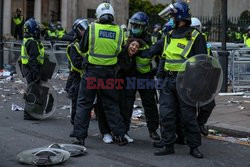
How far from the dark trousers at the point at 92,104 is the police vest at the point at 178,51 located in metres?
0.97

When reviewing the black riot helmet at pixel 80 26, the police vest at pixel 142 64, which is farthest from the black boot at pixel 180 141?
the black riot helmet at pixel 80 26

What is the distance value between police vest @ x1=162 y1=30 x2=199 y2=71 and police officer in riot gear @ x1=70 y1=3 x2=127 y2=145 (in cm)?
88

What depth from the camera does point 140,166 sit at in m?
6.42

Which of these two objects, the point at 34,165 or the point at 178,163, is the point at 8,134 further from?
the point at 178,163

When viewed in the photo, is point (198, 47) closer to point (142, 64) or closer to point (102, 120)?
point (142, 64)

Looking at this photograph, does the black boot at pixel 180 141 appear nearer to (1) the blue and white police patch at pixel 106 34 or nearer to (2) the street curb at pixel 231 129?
(2) the street curb at pixel 231 129

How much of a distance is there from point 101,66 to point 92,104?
57 cm

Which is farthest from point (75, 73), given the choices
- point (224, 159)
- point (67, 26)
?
point (67, 26)

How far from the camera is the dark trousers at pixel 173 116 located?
6.77m

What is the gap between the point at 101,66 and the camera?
7324 mm

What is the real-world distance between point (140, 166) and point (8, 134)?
110 inches

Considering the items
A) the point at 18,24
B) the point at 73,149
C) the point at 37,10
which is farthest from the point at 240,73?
the point at 37,10

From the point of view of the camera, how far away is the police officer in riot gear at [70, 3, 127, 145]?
7254 mm

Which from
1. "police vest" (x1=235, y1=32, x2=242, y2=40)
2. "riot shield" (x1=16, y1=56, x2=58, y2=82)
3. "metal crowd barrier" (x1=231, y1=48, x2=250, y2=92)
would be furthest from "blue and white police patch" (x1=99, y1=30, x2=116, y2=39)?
"police vest" (x1=235, y1=32, x2=242, y2=40)
